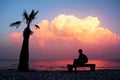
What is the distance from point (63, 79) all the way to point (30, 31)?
1451 centimetres

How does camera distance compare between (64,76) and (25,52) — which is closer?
(64,76)

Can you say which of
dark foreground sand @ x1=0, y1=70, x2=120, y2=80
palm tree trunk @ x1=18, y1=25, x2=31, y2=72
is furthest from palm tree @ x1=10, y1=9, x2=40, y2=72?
dark foreground sand @ x1=0, y1=70, x2=120, y2=80

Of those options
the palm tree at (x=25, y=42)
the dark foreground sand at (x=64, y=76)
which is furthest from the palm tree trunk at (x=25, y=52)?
the dark foreground sand at (x=64, y=76)

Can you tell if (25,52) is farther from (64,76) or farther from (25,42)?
(64,76)

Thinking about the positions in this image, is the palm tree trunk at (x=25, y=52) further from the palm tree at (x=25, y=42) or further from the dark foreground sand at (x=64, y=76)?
the dark foreground sand at (x=64, y=76)

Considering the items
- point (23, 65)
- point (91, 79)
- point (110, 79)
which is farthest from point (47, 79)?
point (23, 65)

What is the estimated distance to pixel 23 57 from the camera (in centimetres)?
3341

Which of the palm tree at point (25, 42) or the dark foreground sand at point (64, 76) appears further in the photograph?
the palm tree at point (25, 42)

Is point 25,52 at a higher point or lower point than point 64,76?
higher

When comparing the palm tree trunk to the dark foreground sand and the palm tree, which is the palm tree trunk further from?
the dark foreground sand

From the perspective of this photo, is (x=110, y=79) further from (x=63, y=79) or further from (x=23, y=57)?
(x=23, y=57)

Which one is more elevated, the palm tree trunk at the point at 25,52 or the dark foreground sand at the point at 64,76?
the palm tree trunk at the point at 25,52

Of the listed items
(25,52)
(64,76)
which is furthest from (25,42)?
(64,76)

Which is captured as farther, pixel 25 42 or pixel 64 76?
pixel 25 42
